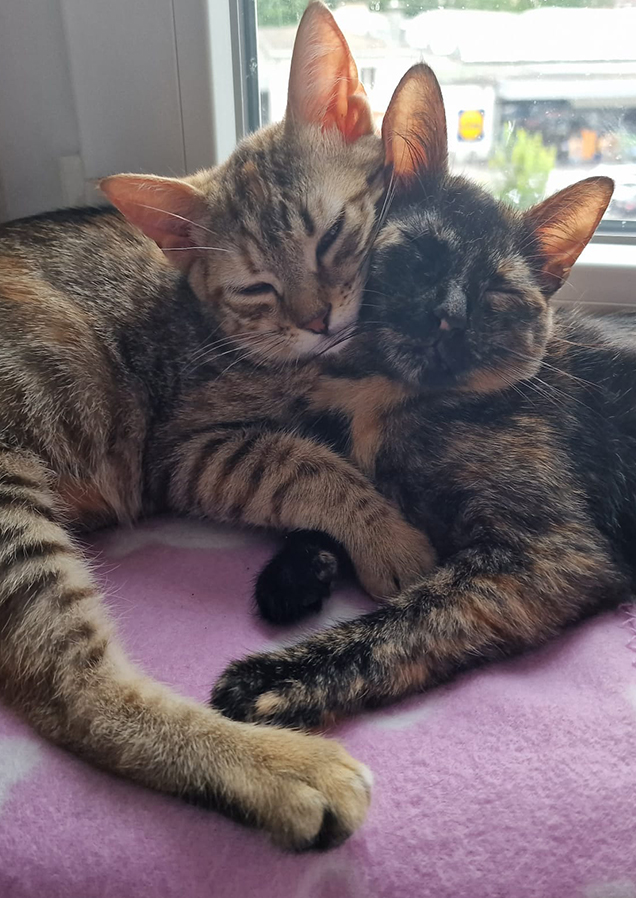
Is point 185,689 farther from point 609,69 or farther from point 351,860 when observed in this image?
point 609,69

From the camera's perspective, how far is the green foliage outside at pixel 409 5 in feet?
3.94

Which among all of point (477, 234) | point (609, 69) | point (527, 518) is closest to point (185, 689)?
point (527, 518)

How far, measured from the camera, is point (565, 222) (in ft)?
3.19

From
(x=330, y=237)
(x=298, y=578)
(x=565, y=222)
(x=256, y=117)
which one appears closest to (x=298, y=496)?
(x=298, y=578)

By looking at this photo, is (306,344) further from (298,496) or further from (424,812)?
(424,812)

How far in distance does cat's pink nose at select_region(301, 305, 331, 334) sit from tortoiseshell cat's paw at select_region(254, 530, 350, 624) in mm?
278

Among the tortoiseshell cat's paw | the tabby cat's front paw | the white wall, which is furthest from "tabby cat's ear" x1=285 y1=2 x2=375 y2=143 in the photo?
the tabby cat's front paw

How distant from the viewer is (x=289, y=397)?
1056 millimetres

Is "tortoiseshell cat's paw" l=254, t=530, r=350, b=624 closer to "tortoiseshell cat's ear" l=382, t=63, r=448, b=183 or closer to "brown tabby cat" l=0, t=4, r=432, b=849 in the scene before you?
"brown tabby cat" l=0, t=4, r=432, b=849

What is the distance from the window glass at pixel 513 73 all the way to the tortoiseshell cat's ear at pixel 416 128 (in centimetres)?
25

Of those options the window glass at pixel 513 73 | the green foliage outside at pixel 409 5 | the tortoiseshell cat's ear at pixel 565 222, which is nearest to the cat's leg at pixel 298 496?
the tortoiseshell cat's ear at pixel 565 222

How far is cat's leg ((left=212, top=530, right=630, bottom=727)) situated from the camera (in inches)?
28.5

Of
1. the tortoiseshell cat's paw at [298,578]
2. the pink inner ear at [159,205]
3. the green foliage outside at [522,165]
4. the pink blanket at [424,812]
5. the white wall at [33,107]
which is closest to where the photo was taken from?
the pink blanket at [424,812]

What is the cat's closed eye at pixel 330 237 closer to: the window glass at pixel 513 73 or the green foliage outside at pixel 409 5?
the window glass at pixel 513 73
